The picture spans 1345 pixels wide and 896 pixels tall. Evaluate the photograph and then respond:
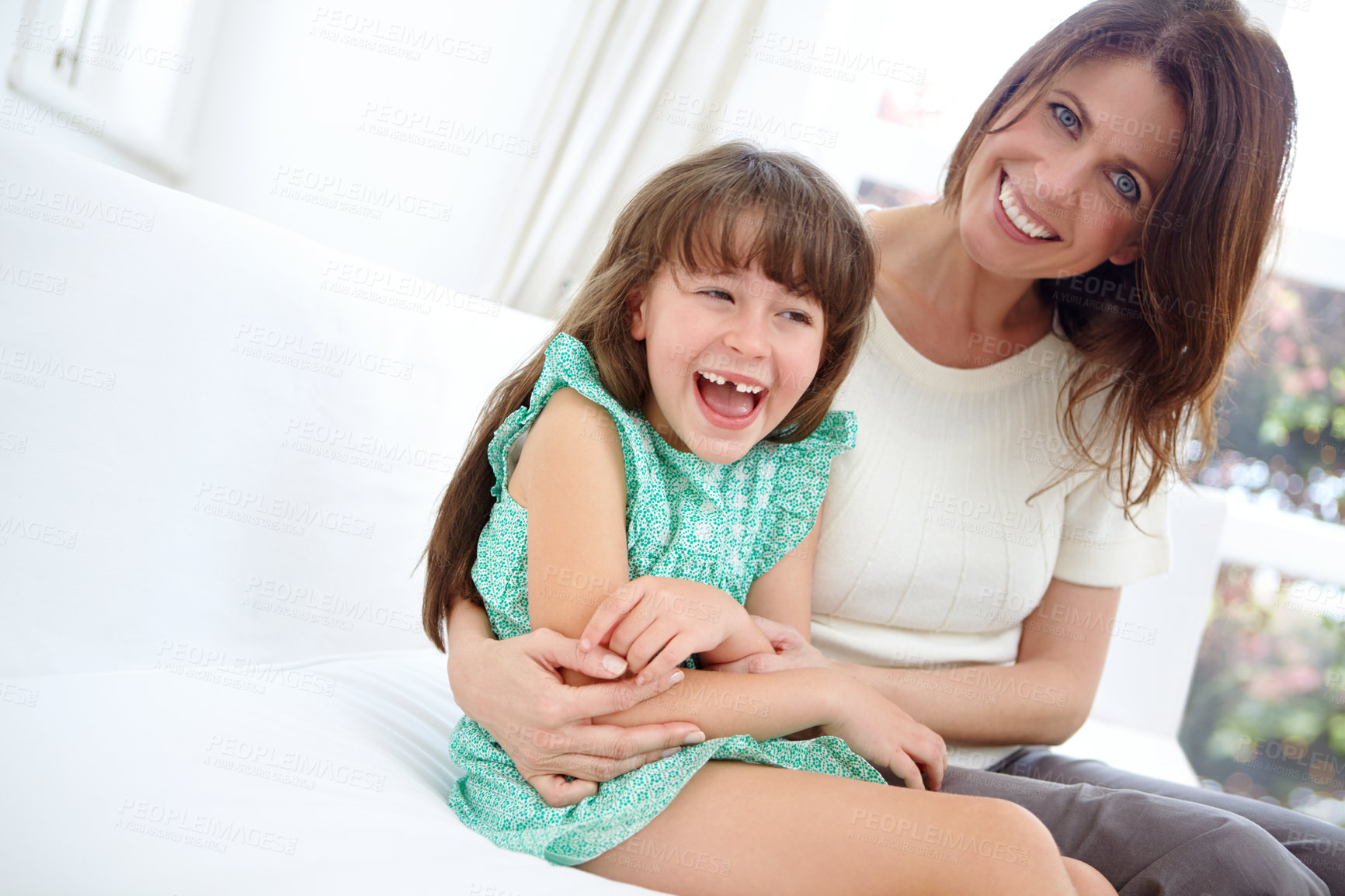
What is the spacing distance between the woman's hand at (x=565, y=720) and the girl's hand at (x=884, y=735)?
0.18m

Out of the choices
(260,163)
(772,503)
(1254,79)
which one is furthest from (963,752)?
(260,163)

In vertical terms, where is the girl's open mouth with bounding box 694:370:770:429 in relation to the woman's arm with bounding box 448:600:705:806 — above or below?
above

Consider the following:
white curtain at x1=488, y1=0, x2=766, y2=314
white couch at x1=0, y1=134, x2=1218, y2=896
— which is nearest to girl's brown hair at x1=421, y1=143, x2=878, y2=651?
white couch at x1=0, y1=134, x2=1218, y2=896

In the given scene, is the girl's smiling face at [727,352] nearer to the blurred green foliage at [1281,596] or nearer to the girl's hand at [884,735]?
the girl's hand at [884,735]

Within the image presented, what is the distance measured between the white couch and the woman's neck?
0.73 m

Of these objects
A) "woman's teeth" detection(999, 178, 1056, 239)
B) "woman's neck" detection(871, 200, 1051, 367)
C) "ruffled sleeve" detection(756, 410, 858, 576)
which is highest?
"woman's teeth" detection(999, 178, 1056, 239)

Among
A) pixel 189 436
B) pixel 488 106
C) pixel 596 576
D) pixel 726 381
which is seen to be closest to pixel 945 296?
pixel 726 381

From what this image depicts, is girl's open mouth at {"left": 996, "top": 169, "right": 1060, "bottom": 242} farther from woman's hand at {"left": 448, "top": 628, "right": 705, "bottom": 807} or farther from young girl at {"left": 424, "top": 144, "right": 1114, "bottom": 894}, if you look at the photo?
woman's hand at {"left": 448, "top": 628, "right": 705, "bottom": 807}

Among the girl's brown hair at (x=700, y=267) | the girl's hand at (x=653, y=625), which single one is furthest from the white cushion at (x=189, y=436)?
the girl's hand at (x=653, y=625)

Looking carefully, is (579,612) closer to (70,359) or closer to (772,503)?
(772,503)

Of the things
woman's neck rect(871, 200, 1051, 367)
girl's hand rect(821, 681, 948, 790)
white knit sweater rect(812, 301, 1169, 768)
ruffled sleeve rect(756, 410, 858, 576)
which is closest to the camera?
girl's hand rect(821, 681, 948, 790)

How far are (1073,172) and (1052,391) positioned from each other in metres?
0.35

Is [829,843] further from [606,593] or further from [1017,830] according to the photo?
[606,593]

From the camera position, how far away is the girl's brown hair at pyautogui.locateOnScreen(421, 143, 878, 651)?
1.09 meters
